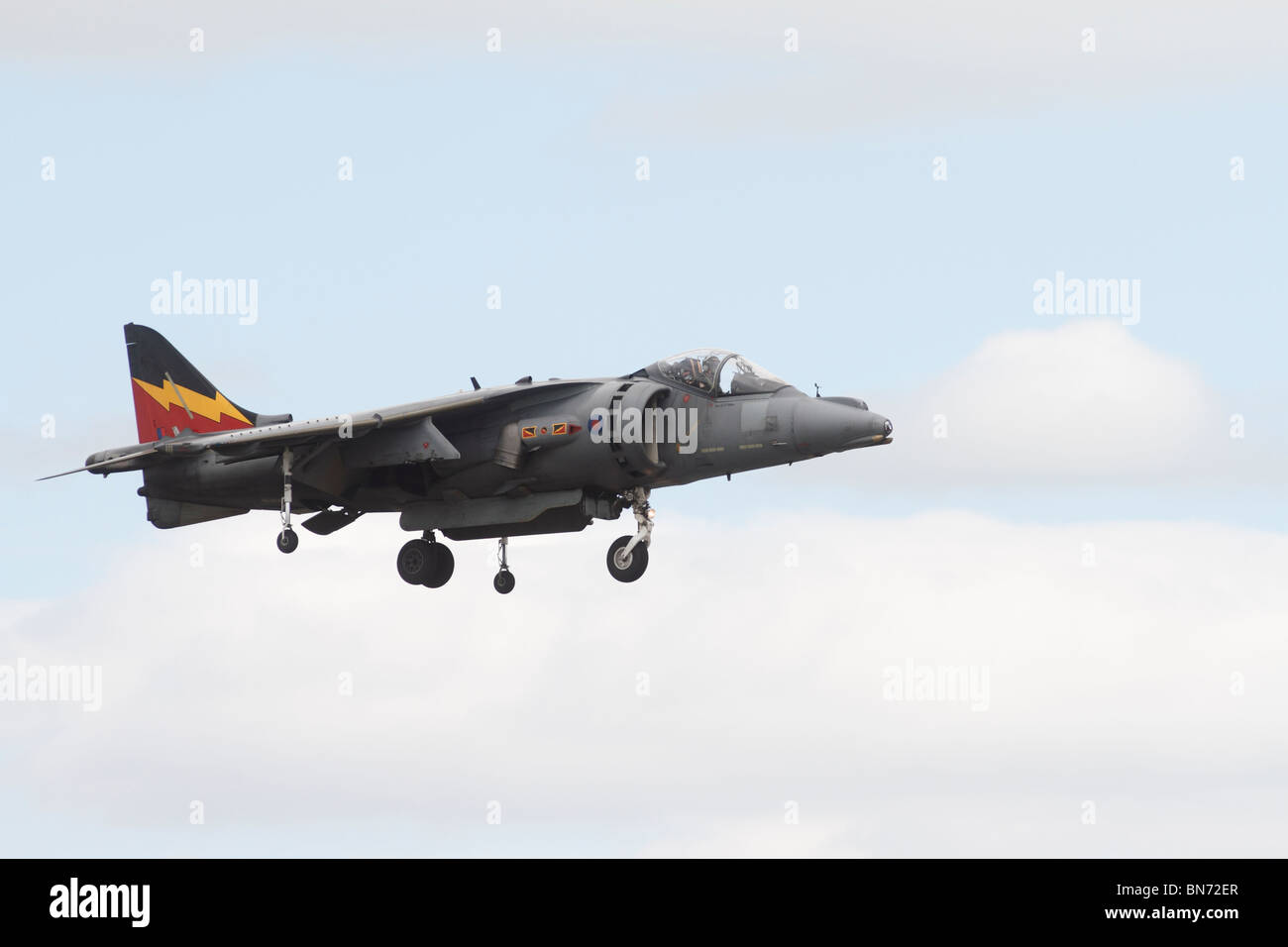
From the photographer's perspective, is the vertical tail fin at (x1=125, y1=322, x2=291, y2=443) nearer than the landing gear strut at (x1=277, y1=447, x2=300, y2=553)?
No

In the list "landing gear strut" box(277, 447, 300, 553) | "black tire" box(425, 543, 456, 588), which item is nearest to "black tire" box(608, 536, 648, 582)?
"black tire" box(425, 543, 456, 588)

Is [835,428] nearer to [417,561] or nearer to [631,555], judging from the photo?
[631,555]

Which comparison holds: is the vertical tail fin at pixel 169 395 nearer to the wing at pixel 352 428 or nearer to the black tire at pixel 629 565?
the wing at pixel 352 428

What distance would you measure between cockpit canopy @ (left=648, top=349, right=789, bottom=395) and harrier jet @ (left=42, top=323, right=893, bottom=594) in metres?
0.03

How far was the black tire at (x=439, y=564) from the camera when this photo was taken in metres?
42.8

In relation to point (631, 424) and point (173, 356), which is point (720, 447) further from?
point (173, 356)

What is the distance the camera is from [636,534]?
4003 centimetres

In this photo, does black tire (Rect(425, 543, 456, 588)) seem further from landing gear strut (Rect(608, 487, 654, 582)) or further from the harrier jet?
landing gear strut (Rect(608, 487, 654, 582))

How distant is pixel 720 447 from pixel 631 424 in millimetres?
1644

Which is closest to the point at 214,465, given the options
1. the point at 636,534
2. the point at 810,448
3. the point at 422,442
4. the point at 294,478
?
the point at 294,478

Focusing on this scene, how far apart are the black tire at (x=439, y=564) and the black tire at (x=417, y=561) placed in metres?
0.03

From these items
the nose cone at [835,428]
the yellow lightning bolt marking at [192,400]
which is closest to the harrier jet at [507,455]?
the nose cone at [835,428]

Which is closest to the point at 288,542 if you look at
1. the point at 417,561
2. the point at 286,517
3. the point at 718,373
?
the point at 286,517

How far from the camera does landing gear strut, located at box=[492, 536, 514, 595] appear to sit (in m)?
42.1
